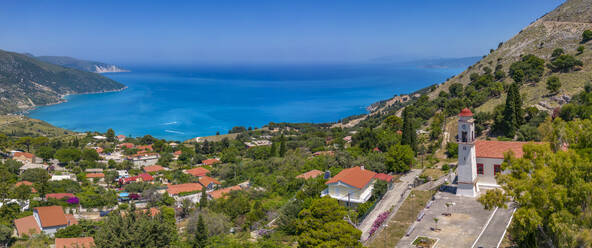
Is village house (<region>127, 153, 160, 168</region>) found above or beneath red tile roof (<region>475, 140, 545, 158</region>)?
beneath

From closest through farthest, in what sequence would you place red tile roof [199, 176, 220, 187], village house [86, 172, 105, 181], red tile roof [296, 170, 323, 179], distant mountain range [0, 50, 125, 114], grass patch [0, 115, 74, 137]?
red tile roof [296, 170, 323, 179]
red tile roof [199, 176, 220, 187]
village house [86, 172, 105, 181]
grass patch [0, 115, 74, 137]
distant mountain range [0, 50, 125, 114]

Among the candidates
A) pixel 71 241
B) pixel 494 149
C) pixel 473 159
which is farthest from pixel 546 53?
pixel 71 241

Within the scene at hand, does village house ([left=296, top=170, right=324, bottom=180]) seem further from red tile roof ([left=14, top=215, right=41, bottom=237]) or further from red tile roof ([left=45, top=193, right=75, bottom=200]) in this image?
red tile roof ([left=45, top=193, right=75, bottom=200])

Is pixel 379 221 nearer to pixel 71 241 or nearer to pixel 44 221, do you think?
pixel 71 241

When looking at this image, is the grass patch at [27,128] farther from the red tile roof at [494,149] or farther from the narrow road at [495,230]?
the narrow road at [495,230]

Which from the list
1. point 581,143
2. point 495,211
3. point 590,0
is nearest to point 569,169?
point 581,143

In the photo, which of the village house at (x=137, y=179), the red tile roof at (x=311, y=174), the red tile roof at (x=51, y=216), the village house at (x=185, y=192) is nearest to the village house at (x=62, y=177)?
the village house at (x=137, y=179)

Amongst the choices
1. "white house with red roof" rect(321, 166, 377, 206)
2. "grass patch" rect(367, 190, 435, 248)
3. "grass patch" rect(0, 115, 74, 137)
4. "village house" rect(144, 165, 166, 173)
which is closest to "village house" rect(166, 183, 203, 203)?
"village house" rect(144, 165, 166, 173)
